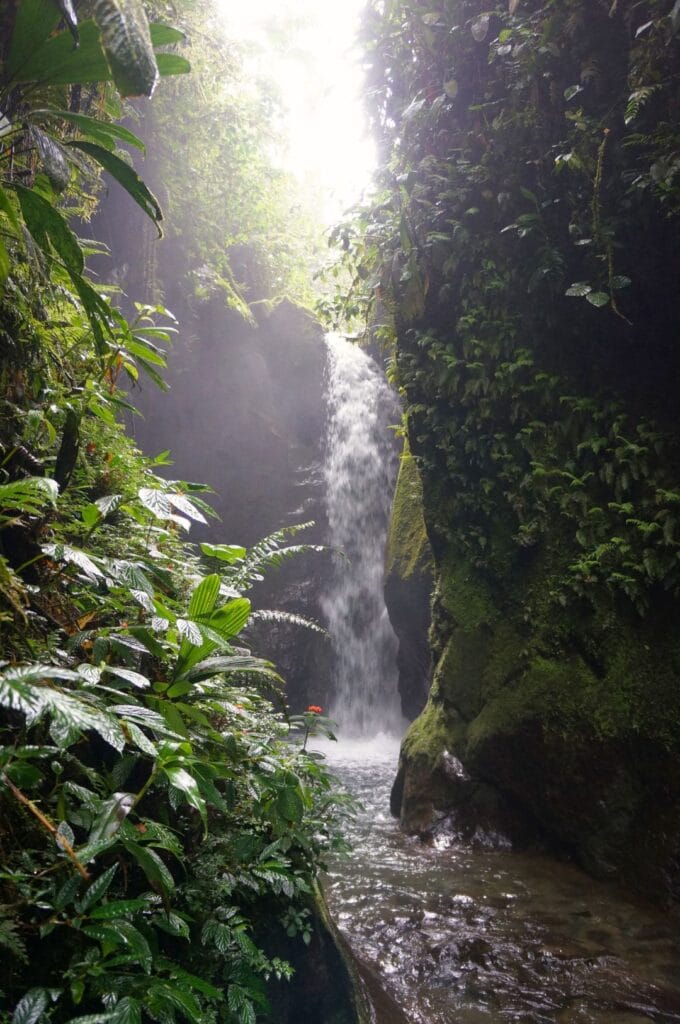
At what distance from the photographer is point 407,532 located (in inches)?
332

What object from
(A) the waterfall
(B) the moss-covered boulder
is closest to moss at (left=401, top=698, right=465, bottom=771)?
(B) the moss-covered boulder

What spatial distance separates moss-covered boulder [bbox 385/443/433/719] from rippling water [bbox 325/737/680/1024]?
3.77 m

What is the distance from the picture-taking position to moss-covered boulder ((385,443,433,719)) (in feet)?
26.6

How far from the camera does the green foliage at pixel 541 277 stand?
4641mm

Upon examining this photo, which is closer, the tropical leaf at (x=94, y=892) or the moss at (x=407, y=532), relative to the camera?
the tropical leaf at (x=94, y=892)

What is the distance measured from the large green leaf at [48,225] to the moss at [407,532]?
606cm

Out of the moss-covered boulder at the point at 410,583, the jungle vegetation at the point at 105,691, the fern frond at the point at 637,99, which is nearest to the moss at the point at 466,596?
the moss-covered boulder at the point at 410,583

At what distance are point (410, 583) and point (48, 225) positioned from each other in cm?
666

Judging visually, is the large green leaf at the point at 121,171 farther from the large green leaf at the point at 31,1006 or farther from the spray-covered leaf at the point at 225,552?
the large green leaf at the point at 31,1006

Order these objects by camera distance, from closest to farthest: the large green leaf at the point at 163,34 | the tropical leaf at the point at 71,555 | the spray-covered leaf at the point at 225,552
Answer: the tropical leaf at the point at 71,555, the large green leaf at the point at 163,34, the spray-covered leaf at the point at 225,552

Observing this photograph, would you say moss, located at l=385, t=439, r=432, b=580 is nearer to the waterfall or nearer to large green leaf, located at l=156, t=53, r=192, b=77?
the waterfall

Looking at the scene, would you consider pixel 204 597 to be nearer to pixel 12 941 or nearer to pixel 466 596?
pixel 12 941

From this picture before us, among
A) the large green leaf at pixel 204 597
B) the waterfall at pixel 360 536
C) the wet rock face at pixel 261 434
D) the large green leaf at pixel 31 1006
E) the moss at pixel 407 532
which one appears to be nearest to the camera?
the large green leaf at pixel 31 1006

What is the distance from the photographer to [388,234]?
6348 mm
